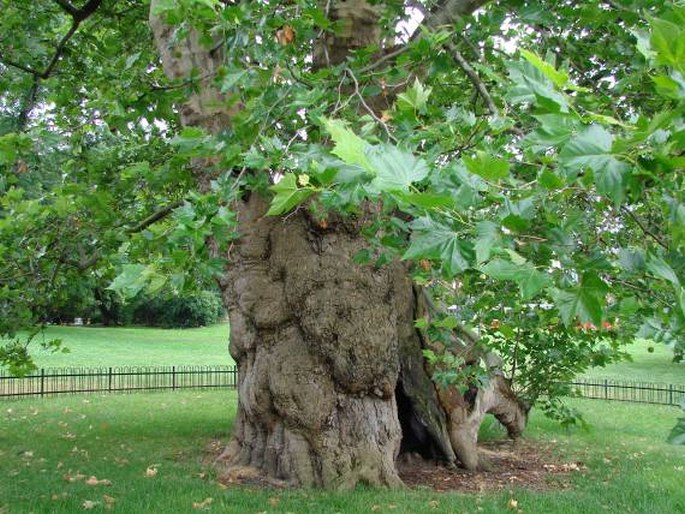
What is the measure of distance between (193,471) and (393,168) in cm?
736

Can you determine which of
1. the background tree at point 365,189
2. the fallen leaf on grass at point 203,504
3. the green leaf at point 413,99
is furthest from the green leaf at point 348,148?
the fallen leaf on grass at point 203,504

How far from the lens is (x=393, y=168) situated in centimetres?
150

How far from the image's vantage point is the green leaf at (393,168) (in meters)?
1.46

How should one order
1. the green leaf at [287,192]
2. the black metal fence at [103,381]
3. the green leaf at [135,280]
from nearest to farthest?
the green leaf at [287,192] → the green leaf at [135,280] → the black metal fence at [103,381]

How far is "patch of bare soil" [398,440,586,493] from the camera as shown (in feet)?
26.4

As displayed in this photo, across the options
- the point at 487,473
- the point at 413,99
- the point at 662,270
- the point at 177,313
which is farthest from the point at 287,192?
the point at 177,313

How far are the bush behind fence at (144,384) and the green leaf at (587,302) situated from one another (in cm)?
1706

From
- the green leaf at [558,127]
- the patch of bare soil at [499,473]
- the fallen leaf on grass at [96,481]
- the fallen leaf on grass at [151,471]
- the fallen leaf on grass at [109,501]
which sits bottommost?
the patch of bare soil at [499,473]

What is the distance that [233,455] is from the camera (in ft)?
27.9

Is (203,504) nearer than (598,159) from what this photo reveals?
No

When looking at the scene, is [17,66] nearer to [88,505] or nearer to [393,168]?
[88,505]

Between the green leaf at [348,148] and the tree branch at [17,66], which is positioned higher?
the tree branch at [17,66]

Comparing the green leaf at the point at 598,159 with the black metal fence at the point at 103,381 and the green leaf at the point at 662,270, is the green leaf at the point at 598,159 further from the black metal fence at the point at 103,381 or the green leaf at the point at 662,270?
the black metal fence at the point at 103,381

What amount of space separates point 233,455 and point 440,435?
2.61m
